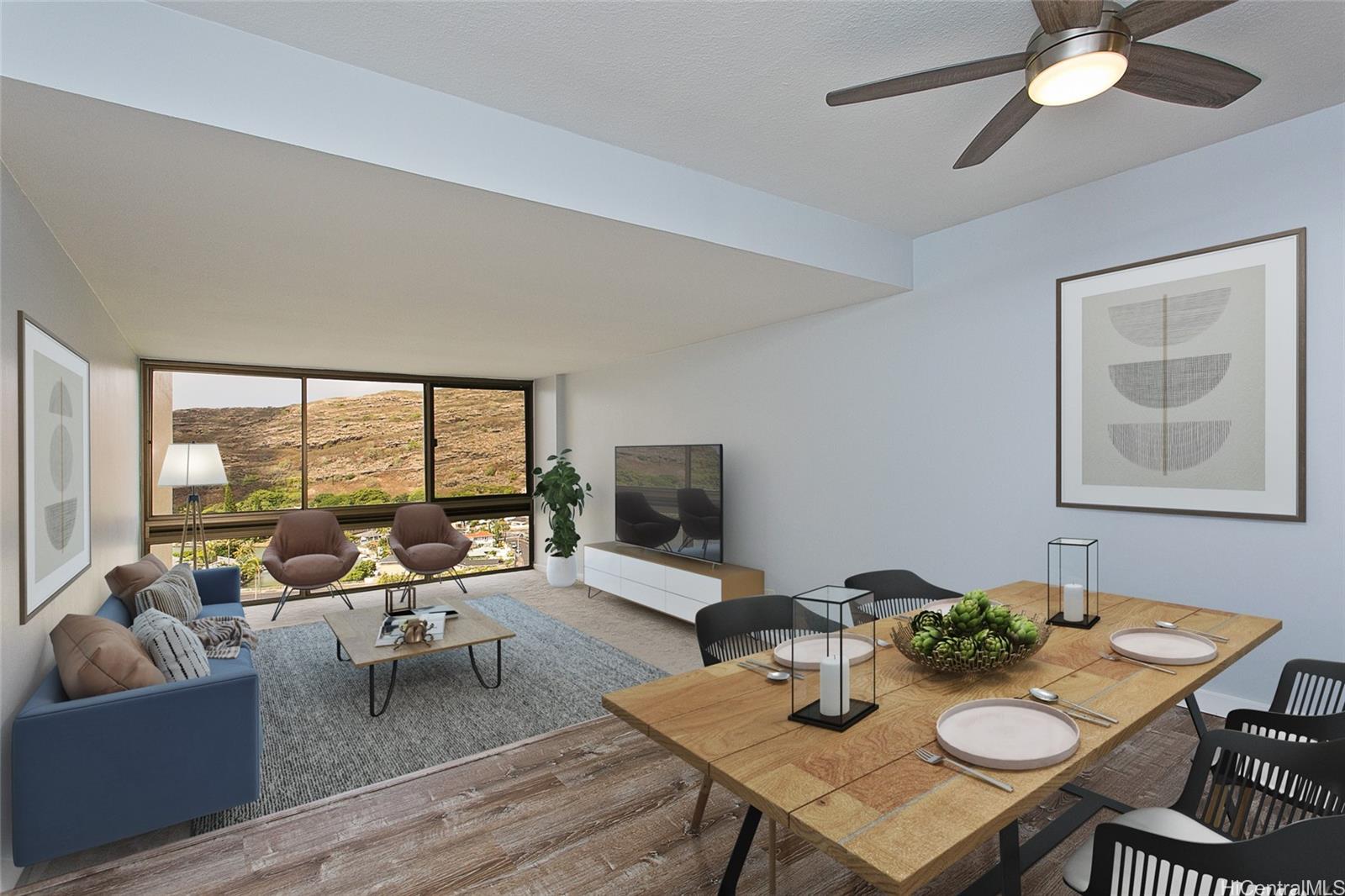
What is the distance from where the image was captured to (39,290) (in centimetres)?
247

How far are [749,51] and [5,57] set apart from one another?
195cm

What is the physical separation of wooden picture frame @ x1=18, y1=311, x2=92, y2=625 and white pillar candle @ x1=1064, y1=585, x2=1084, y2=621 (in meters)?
3.51

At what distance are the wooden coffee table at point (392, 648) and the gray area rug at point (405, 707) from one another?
0.40 ft

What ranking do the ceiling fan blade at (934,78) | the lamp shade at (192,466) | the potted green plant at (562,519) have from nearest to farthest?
1. the ceiling fan blade at (934,78)
2. the lamp shade at (192,466)
3. the potted green plant at (562,519)

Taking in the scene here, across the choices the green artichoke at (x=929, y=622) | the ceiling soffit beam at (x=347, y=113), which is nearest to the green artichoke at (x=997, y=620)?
the green artichoke at (x=929, y=622)

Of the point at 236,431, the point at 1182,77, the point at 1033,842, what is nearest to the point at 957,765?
the point at 1033,842

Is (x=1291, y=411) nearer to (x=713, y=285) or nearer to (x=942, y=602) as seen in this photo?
(x=942, y=602)

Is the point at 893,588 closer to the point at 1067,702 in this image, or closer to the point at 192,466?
the point at 1067,702

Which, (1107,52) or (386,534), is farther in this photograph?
(386,534)

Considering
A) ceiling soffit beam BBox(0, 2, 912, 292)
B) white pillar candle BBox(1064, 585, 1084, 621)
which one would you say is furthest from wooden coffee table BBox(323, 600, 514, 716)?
white pillar candle BBox(1064, 585, 1084, 621)

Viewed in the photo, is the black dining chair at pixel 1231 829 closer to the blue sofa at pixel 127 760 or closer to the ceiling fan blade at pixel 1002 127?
the ceiling fan blade at pixel 1002 127

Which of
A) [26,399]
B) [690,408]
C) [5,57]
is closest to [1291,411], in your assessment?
[690,408]

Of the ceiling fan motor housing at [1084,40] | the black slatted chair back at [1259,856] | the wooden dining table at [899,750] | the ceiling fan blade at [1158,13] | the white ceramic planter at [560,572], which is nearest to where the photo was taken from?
the black slatted chair back at [1259,856]

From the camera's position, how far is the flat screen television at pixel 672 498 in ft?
16.8
